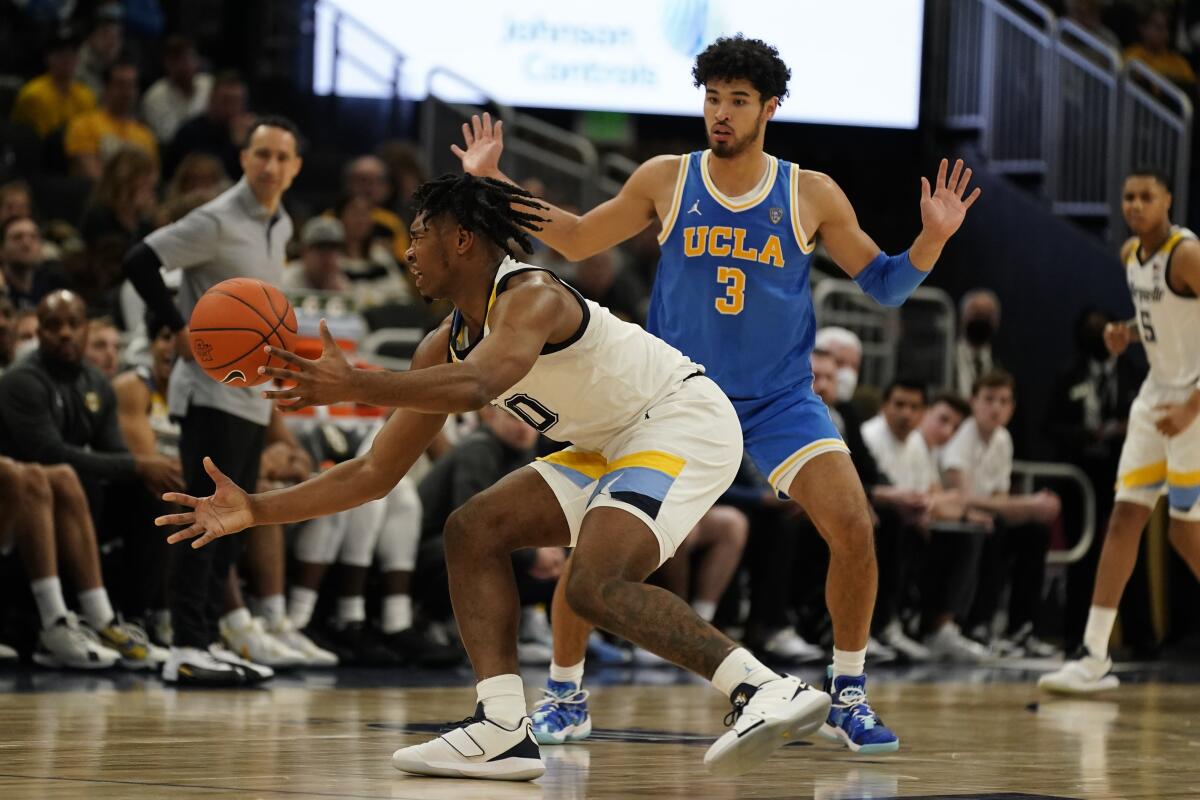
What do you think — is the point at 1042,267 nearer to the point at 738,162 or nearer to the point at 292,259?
the point at 292,259

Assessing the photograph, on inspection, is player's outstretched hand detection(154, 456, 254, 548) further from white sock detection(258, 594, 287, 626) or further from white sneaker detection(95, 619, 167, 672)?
white sock detection(258, 594, 287, 626)

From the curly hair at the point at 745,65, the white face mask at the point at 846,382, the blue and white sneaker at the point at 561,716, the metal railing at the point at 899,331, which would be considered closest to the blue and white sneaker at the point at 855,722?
the blue and white sneaker at the point at 561,716

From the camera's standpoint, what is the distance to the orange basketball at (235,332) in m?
4.84

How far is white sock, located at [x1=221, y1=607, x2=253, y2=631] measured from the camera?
8.01 m

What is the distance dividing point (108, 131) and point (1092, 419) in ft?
21.5

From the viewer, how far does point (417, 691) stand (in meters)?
7.38

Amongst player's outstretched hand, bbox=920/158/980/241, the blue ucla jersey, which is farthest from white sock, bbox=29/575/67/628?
player's outstretched hand, bbox=920/158/980/241

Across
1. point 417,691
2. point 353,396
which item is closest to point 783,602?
point 417,691

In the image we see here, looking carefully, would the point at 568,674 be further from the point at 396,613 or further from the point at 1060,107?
the point at 1060,107

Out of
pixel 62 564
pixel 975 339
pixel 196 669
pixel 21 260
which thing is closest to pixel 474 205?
pixel 196 669

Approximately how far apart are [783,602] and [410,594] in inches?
87.8

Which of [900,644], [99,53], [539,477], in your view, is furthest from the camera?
[99,53]

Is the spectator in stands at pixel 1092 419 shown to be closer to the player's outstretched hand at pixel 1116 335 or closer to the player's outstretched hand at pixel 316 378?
the player's outstretched hand at pixel 1116 335

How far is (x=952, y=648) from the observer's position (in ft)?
35.8
